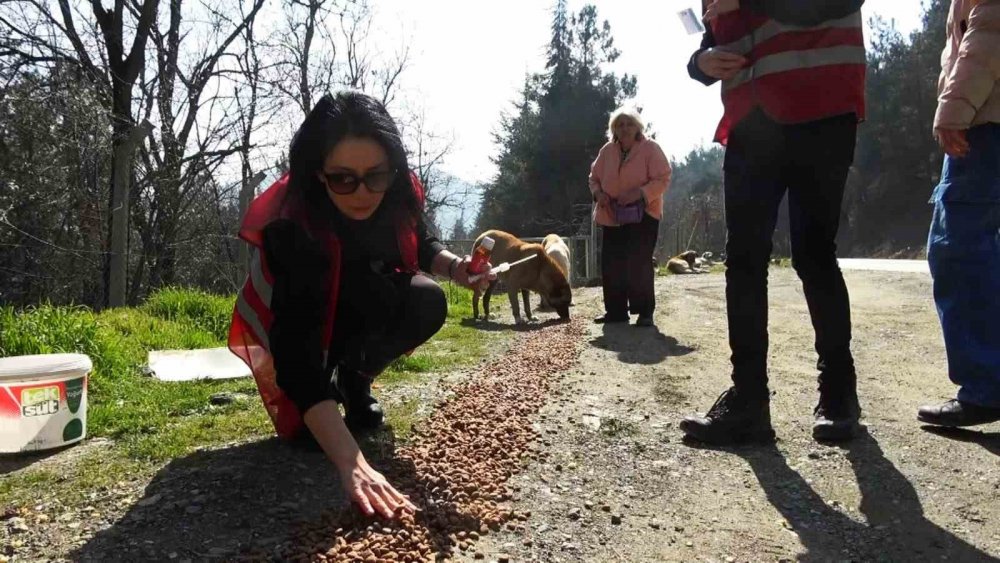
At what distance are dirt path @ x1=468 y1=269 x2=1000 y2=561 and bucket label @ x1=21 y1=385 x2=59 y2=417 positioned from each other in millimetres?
1621

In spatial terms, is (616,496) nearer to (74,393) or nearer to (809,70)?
(809,70)

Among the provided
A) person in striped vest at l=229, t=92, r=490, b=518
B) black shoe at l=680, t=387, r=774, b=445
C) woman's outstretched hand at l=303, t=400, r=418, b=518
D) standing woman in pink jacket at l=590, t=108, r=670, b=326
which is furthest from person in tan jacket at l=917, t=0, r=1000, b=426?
standing woman in pink jacket at l=590, t=108, r=670, b=326

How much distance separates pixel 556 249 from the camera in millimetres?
8508

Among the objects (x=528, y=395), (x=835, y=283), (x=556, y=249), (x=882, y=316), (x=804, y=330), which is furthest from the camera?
(x=556, y=249)

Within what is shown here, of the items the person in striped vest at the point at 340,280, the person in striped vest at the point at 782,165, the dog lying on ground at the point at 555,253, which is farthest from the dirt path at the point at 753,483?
the dog lying on ground at the point at 555,253

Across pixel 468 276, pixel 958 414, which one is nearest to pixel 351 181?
pixel 468 276

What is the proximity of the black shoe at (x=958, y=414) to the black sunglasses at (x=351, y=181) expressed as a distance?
2077mm

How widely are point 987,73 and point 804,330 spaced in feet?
10.1

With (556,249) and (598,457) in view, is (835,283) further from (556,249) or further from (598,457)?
(556,249)

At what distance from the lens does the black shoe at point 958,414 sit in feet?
7.80

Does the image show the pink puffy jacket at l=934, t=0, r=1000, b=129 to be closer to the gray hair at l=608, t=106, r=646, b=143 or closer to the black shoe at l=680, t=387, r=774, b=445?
the black shoe at l=680, t=387, r=774, b=445

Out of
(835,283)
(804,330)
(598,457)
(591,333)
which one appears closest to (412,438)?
(598,457)

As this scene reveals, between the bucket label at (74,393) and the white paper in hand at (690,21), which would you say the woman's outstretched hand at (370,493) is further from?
the white paper in hand at (690,21)

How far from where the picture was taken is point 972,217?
2381 mm
